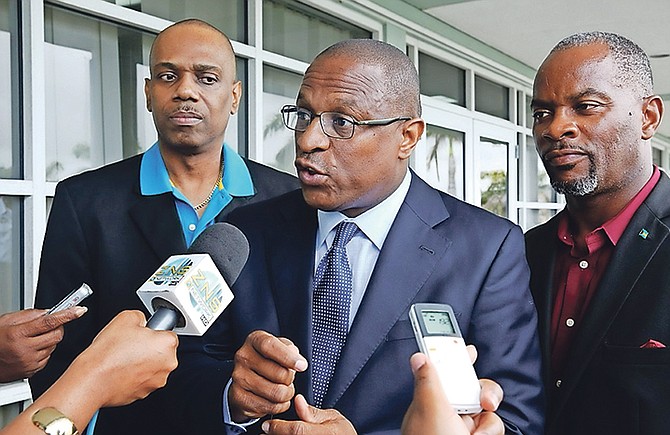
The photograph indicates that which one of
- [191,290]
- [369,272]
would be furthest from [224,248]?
[369,272]

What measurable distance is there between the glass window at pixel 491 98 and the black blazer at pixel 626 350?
199 inches

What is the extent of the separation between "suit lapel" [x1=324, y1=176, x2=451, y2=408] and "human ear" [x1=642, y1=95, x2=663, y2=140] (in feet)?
1.52

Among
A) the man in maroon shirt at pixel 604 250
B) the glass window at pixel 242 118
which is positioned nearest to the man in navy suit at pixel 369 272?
the man in maroon shirt at pixel 604 250

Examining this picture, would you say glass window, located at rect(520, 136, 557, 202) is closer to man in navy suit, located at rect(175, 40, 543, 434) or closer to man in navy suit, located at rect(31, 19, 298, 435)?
man in navy suit, located at rect(31, 19, 298, 435)

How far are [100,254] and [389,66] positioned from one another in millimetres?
876

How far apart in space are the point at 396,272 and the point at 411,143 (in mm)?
306

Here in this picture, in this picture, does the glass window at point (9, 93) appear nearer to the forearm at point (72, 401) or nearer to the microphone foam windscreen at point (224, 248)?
the microphone foam windscreen at point (224, 248)

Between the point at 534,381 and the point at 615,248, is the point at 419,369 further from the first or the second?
the point at 615,248

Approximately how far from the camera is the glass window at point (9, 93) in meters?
2.71

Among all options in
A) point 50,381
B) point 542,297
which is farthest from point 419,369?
point 50,381

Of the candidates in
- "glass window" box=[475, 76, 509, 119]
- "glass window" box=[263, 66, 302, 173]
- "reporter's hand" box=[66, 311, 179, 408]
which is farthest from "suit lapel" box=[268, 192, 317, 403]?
"glass window" box=[475, 76, 509, 119]

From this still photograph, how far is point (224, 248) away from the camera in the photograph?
1384mm

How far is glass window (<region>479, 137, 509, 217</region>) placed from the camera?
668 centimetres

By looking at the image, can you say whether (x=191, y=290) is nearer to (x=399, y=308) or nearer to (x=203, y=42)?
(x=399, y=308)
